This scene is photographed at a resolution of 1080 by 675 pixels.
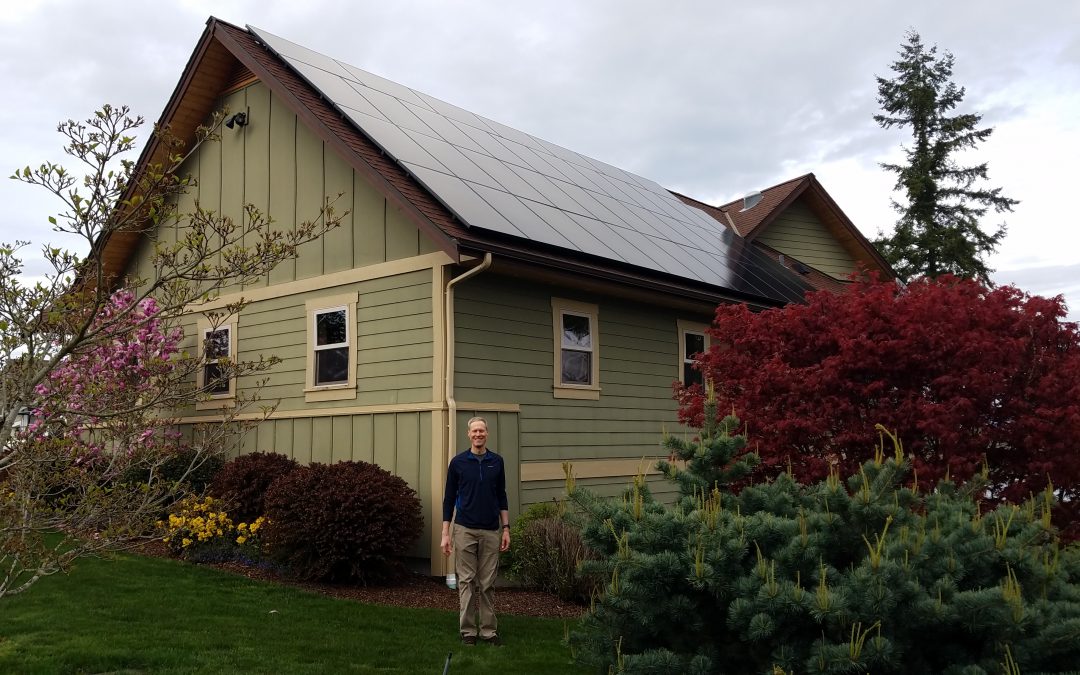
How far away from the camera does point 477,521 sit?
7910mm

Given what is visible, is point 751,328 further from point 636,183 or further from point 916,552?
point 636,183

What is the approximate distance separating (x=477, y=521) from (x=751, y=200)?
17749mm

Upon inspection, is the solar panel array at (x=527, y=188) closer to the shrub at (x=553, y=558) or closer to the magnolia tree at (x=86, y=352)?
the shrub at (x=553, y=558)

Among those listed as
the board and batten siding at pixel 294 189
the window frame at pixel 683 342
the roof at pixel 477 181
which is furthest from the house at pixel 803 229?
the board and batten siding at pixel 294 189

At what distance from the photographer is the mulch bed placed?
30.7 ft

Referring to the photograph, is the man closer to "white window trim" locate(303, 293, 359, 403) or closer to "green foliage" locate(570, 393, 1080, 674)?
"green foliage" locate(570, 393, 1080, 674)

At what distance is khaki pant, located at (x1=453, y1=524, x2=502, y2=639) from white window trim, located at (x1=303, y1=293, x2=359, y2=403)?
481 cm

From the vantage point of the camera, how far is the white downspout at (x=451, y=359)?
10781 mm

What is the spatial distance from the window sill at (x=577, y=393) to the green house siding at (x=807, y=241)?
10058 millimetres

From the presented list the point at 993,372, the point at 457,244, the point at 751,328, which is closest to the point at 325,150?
the point at 457,244

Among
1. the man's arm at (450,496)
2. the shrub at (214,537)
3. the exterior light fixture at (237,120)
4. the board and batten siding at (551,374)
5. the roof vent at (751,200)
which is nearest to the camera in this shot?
the man's arm at (450,496)

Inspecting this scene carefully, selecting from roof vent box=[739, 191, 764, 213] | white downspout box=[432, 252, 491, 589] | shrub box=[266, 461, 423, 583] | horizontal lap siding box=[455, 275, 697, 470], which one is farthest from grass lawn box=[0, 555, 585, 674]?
roof vent box=[739, 191, 764, 213]

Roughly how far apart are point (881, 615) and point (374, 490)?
693cm

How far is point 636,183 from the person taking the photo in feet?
69.5
